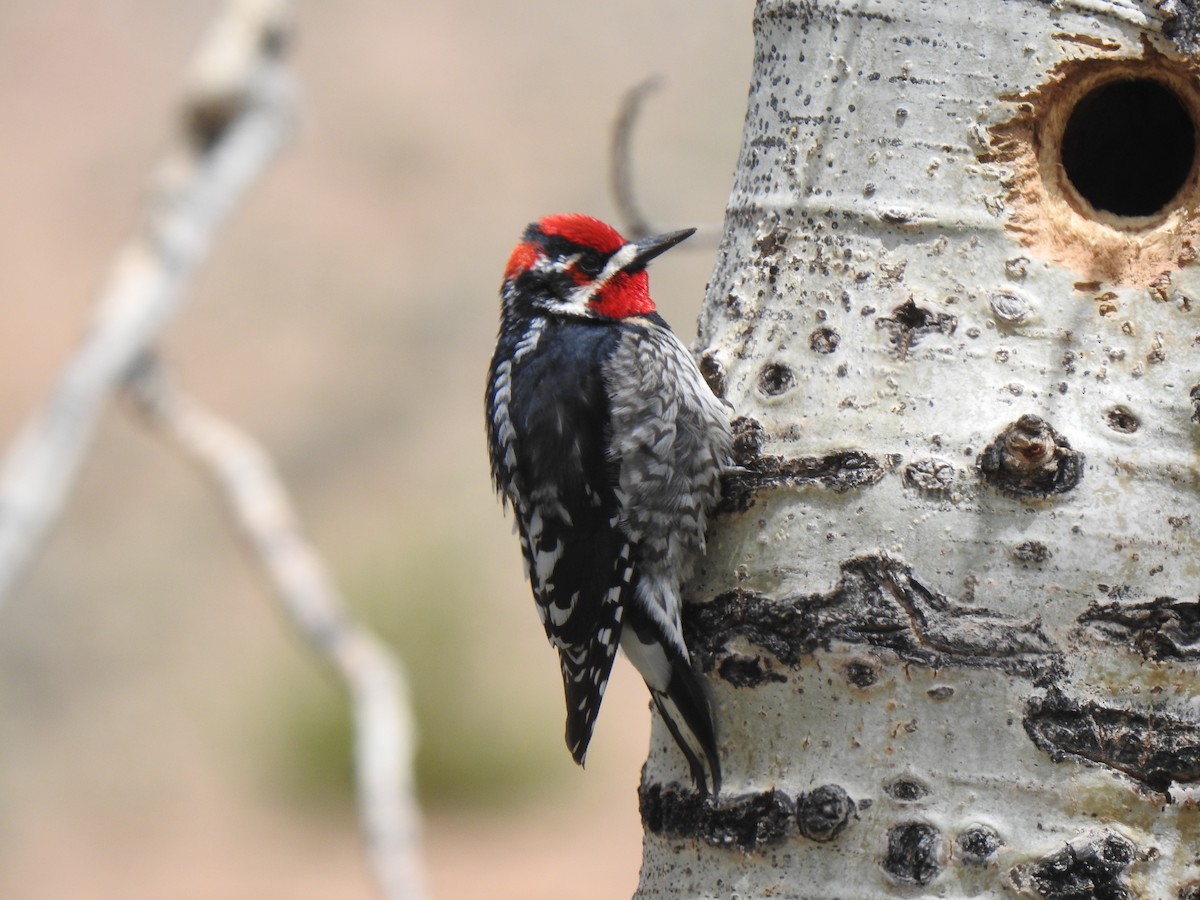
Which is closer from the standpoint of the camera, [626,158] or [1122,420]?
[1122,420]

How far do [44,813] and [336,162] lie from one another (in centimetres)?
616

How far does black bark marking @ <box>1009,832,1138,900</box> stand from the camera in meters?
1.63

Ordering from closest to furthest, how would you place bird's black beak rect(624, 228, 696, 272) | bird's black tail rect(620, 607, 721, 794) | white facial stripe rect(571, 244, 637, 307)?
bird's black tail rect(620, 607, 721, 794)
bird's black beak rect(624, 228, 696, 272)
white facial stripe rect(571, 244, 637, 307)

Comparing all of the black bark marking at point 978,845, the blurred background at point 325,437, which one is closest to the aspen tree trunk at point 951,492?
the black bark marking at point 978,845

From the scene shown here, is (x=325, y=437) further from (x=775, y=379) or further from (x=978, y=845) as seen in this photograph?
(x=978, y=845)

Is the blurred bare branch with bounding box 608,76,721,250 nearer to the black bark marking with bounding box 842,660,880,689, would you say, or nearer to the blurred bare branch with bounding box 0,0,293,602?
the blurred bare branch with bounding box 0,0,293,602

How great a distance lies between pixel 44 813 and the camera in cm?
947

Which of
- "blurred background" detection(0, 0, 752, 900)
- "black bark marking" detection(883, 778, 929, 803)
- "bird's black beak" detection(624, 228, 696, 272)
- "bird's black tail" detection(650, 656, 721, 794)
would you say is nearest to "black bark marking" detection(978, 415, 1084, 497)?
"black bark marking" detection(883, 778, 929, 803)

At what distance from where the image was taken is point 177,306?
2346 mm

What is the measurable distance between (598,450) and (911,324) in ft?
2.55

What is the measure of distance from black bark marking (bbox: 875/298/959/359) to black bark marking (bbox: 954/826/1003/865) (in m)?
0.58

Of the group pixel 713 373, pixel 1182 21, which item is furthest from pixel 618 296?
pixel 1182 21

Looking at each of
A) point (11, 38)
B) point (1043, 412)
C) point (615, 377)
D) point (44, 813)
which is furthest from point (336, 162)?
point (1043, 412)

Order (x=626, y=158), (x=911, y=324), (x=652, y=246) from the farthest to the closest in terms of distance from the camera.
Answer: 1. (x=626, y=158)
2. (x=652, y=246)
3. (x=911, y=324)
